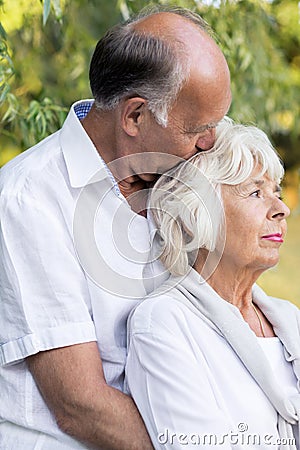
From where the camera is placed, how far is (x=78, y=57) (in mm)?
3939

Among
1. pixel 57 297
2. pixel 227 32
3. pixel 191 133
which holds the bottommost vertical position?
pixel 227 32

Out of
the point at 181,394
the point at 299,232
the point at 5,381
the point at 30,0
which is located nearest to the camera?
the point at 181,394

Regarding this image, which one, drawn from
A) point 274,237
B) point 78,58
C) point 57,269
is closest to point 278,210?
point 274,237

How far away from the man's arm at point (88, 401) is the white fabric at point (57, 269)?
0.12 ft

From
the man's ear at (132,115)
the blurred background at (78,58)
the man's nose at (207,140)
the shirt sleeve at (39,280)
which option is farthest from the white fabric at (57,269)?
the blurred background at (78,58)

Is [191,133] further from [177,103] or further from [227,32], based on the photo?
[227,32]

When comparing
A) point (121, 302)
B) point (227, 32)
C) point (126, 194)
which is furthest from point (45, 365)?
point (227, 32)

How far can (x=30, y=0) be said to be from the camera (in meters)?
3.34

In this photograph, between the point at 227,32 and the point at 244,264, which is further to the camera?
the point at 227,32

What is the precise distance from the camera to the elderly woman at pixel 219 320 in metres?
1.79

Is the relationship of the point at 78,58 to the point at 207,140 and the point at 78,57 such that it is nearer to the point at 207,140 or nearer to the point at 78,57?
the point at 78,57

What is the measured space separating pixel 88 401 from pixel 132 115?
2.22 feet

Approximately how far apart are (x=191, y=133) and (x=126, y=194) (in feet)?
0.76

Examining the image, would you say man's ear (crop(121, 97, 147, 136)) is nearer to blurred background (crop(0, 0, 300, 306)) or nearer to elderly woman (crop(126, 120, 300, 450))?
elderly woman (crop(126, 120, 300, 450))
